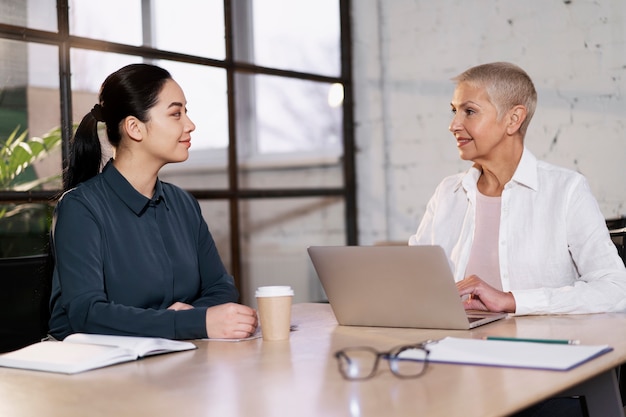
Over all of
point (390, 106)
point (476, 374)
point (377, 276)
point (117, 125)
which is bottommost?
point (476, 374)

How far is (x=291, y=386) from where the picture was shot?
1.15 m

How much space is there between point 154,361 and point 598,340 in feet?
2.38

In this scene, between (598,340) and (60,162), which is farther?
(60,162)

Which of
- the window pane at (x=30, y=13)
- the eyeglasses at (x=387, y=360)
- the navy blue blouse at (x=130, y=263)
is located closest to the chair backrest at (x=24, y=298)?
the navy blue blouse at (x=130, y=263)

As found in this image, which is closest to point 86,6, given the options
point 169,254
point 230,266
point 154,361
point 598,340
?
point 230,266

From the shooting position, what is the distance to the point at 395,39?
429 cm

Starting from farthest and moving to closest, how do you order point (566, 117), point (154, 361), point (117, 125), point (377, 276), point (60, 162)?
point (566, 117) < point (60, 162) < point (117, 125) < point (377, 276) < point (154, 361)

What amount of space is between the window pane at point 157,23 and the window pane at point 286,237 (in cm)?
75

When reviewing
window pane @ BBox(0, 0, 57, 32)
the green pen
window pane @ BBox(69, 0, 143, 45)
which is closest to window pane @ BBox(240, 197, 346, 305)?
window pane @ BBox(69, 0, 143, 45)

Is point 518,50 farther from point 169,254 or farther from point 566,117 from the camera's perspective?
point 169,254

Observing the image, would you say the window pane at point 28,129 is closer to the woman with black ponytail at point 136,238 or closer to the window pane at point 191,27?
the window pane at point 191,27

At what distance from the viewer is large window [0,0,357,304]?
3.02 meters

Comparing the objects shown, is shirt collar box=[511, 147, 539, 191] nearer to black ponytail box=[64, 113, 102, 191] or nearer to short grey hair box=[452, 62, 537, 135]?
short grey hair box=[452, 62, 537, 135]

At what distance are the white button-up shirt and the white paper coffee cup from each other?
503 millimetres
